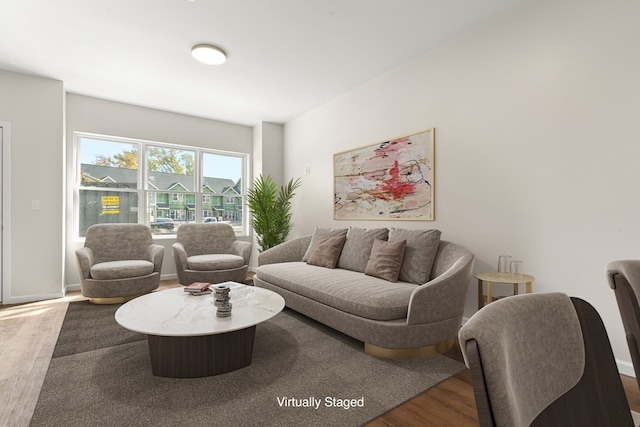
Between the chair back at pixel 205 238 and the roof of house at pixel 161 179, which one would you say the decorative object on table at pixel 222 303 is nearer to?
the chair back at pixel 205 238

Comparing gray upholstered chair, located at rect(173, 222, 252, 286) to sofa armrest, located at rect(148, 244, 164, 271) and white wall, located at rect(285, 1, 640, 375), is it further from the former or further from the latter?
white wall, located at rect(285, 1, 640, 375)

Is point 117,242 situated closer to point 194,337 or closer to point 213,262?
point 213,262

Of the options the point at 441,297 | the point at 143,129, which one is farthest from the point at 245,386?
the point at 143,129

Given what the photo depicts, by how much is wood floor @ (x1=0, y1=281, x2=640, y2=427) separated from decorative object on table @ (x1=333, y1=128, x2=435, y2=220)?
61.4 inches

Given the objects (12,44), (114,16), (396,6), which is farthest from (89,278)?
(396,6)

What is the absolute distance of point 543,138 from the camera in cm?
250

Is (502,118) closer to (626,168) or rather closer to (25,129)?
(626,168)

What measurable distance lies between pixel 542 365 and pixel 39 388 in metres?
2.61

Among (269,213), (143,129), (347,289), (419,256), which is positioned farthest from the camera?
(269,213)

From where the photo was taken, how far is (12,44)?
319 cm

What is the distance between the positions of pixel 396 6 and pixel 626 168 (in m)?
2.05

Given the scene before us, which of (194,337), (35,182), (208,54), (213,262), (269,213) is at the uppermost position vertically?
(208,54)

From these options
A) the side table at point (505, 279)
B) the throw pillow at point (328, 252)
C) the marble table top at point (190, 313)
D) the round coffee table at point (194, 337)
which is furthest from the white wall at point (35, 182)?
the side table at point (505, 279)

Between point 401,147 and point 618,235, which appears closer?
point 618,235
